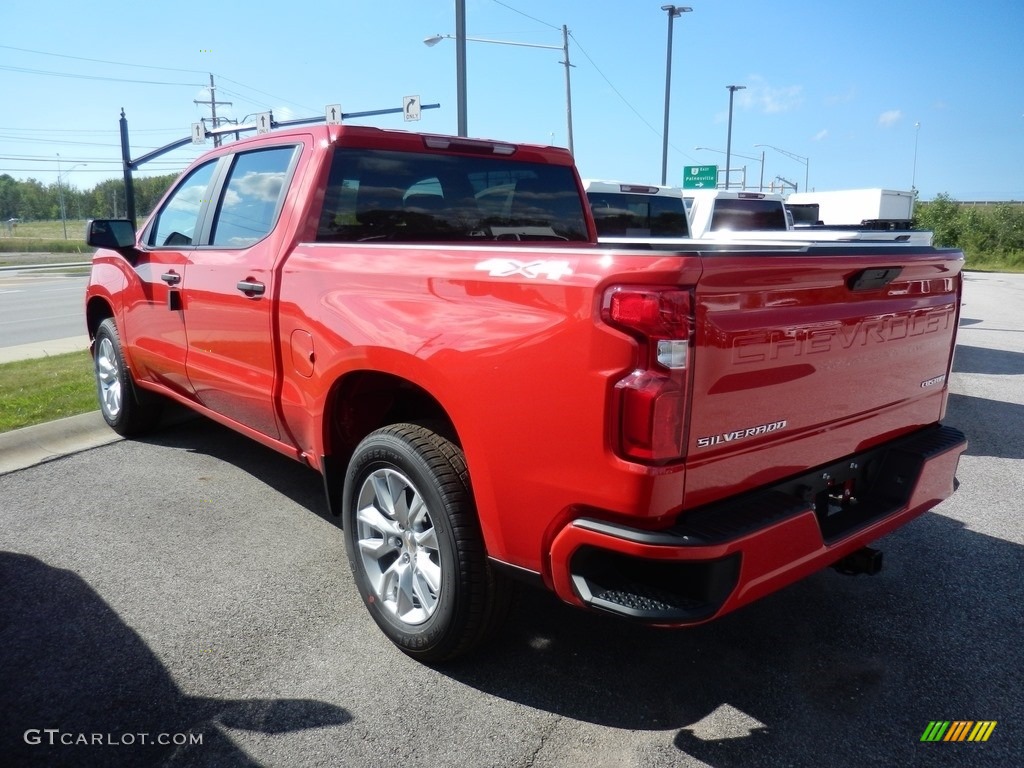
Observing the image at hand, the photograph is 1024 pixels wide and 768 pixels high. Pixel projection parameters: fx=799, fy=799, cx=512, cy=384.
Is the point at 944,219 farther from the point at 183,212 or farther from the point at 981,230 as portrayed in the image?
the point at 183,212

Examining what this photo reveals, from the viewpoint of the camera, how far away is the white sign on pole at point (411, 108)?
26.3 metres

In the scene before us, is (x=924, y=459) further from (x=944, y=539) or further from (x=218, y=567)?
(x=218, y=567)

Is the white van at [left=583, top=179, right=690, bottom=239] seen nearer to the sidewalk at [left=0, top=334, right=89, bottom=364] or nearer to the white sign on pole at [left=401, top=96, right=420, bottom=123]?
the sidewalk at [left=0, top=334, right=89, bottom=364]

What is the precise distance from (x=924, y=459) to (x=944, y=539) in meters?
1.56

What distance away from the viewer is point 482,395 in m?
2.61

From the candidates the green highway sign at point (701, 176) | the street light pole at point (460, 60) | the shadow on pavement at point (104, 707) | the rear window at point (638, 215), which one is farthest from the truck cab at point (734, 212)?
the green highway sign at point (701, 176)

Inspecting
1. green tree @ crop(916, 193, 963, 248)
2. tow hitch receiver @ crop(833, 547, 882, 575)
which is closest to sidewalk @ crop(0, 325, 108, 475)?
tow hitch receiver @ crop(833, 547, 882, 575)

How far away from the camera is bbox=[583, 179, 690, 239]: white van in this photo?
9.53 meters

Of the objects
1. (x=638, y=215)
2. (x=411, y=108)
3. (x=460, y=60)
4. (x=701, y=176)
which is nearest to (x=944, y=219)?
(x=701, y=176)

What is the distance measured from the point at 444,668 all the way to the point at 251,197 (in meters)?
2.56

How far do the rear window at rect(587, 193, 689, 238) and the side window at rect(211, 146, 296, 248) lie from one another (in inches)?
218

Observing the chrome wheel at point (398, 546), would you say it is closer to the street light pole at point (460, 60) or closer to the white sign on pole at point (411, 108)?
the street light pole at point (460, 60)

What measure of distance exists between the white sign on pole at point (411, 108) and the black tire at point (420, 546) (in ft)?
82.3

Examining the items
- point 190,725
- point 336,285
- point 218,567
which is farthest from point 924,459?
point 218,567
